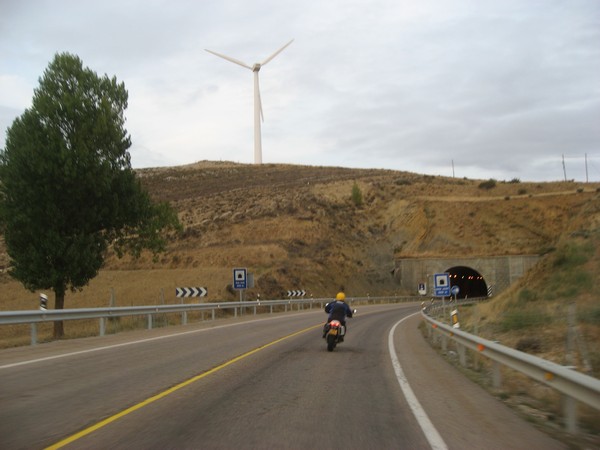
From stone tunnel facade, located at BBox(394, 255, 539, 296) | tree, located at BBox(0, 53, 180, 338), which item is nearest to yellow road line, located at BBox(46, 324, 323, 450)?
tree, located at BBox(0, 53, 180, 338)

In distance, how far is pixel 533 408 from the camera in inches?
333

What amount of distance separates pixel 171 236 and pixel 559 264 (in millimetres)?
48364

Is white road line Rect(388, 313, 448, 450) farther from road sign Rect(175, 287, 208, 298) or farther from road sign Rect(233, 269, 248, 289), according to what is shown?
road sign Rect(233, 269, 248, 289)

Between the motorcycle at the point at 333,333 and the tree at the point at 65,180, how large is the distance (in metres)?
14.3

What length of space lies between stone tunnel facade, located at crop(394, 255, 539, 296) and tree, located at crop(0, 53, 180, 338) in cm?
4429

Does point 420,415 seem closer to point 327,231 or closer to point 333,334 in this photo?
point 333,334

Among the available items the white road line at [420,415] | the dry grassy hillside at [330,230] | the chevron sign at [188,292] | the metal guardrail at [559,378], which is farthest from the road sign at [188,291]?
the metal guardrail at [559,378]

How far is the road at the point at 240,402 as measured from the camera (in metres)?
6.34

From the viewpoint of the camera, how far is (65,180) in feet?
82.4

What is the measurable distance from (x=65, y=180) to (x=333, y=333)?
15551 mm

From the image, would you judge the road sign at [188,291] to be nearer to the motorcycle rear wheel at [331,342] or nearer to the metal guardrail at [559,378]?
the motorcycle rear wheel at [331,342]

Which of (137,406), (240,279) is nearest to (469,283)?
(240,279)

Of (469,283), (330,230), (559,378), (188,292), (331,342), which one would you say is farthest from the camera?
(469,283)

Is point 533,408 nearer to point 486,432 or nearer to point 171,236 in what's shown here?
point 486,432
